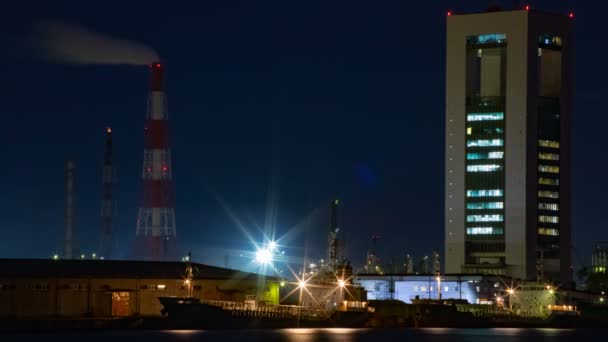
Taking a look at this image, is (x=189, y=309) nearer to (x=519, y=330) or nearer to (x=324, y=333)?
(x=324, y=333)

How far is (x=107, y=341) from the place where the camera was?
9806 centimetres

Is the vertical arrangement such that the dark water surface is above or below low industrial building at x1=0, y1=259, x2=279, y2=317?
below

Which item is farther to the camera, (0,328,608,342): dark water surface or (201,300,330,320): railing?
(201,300,330,320): railing

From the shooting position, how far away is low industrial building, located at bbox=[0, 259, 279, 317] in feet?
398

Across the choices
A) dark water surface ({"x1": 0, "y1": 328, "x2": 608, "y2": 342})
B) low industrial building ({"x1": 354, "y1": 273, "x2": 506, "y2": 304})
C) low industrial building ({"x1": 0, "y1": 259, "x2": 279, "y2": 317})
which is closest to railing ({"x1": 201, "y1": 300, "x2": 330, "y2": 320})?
dark water surface ({"x1": 0, "y1": 328, "x2": 608, "y2": 342})

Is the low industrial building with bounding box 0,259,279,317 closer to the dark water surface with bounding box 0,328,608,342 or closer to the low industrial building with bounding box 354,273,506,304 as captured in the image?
the dark water surface with bounding box 0,328,608,342

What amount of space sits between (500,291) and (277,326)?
202 feet

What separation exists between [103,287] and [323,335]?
22503 mm

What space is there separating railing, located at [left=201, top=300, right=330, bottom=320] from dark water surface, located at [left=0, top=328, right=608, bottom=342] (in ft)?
5.81

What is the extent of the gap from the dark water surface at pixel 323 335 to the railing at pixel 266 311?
1.77 m

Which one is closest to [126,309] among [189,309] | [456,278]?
[189,309]

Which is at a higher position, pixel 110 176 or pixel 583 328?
pixel 110 176

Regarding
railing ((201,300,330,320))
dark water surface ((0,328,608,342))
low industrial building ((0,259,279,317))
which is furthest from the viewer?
railing ((201,300,330,320))

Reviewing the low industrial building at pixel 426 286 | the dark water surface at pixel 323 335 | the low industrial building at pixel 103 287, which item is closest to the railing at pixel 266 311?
the dark water surface at pixel 323 335
